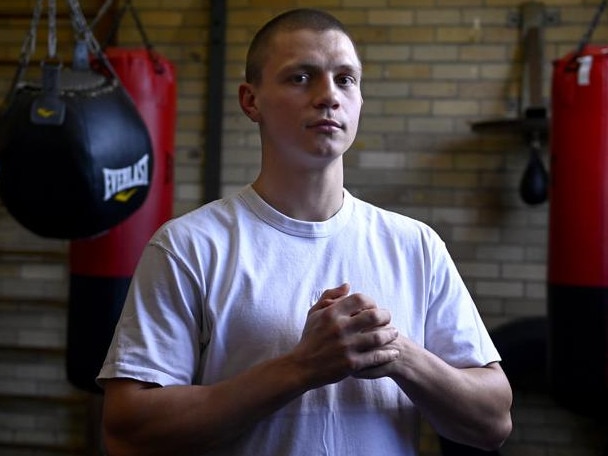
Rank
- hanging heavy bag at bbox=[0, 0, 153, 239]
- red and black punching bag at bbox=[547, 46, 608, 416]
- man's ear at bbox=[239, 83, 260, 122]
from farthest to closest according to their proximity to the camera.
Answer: red and black punching bag at bbox=[547, 46, 608, 416], hanging heavy bag at bbox=[0, 0, 153, 239], man's ear at bbox=[239, 83, 260, 122]

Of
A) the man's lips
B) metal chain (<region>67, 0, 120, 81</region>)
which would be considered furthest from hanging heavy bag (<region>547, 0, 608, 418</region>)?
the man's lips

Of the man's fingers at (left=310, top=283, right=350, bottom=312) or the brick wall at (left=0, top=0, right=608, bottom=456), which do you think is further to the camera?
the brick wall at (left=0, top=0, right=608, bottom=456)

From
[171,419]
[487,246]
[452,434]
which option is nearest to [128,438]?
[171,419]

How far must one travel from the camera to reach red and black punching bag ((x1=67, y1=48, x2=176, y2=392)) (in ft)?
10.3

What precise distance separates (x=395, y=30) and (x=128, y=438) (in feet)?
9.90

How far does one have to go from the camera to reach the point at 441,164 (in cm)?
395

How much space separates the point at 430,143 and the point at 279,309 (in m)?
2.72

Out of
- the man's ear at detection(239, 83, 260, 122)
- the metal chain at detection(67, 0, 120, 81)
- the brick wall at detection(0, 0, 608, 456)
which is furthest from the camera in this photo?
the brick wall at detection(0, 0, 608, 456)

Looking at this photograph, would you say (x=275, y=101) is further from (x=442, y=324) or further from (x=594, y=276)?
(x=594, y=276)

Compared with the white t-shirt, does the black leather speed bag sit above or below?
above

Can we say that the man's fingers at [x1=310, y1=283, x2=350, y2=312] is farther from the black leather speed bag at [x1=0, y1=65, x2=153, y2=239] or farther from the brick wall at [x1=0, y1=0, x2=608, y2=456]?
the brick wall at [x1=0, y1=0, x2=608, y2=456]

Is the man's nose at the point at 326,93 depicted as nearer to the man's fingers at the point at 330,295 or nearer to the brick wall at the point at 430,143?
the man's fingers at the point at 330,295

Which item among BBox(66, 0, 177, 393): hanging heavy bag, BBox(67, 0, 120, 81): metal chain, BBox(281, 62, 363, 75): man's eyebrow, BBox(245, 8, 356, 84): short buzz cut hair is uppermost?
BBox(67, 0, 120, 81): metal chain

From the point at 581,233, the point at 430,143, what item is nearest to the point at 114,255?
the point at 430,143
